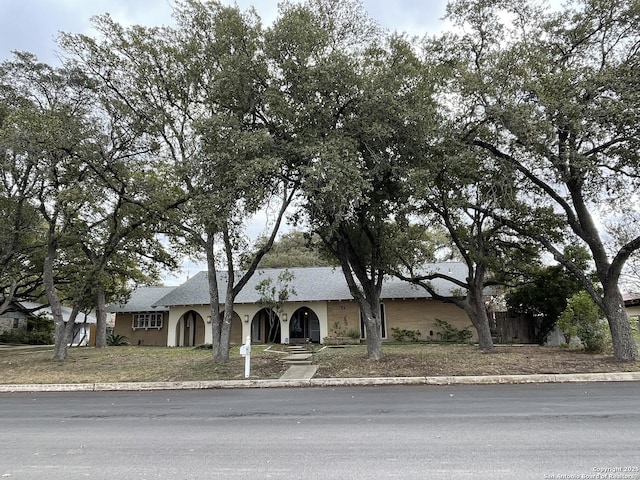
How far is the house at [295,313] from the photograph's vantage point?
83.6 feet

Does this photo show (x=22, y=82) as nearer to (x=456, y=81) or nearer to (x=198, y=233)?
(x=198, y=233)

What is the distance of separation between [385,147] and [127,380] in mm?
9976

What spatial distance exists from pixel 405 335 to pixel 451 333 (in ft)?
8.18

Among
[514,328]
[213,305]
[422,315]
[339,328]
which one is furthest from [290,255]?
[213,305]

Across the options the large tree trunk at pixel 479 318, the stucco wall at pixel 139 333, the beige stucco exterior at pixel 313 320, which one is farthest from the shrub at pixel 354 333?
the stucco wall at pixel 139 333

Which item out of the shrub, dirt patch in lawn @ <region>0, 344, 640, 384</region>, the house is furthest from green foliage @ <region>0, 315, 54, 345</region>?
the shrub

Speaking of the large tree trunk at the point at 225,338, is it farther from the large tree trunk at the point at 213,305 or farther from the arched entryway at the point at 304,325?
the arched entryway at the point at 304,325

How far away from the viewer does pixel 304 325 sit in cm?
2836

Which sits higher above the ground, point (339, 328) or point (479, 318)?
point (479, 318)

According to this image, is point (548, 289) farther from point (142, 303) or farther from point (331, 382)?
point (142, 303)

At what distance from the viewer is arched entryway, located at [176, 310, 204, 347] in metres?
28.4

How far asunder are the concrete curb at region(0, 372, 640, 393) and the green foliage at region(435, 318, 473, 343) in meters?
12.8

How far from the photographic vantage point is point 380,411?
7.82 m

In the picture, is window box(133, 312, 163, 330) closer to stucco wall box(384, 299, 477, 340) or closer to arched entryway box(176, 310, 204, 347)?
arched entryway box(176, 310, 204, 347)
